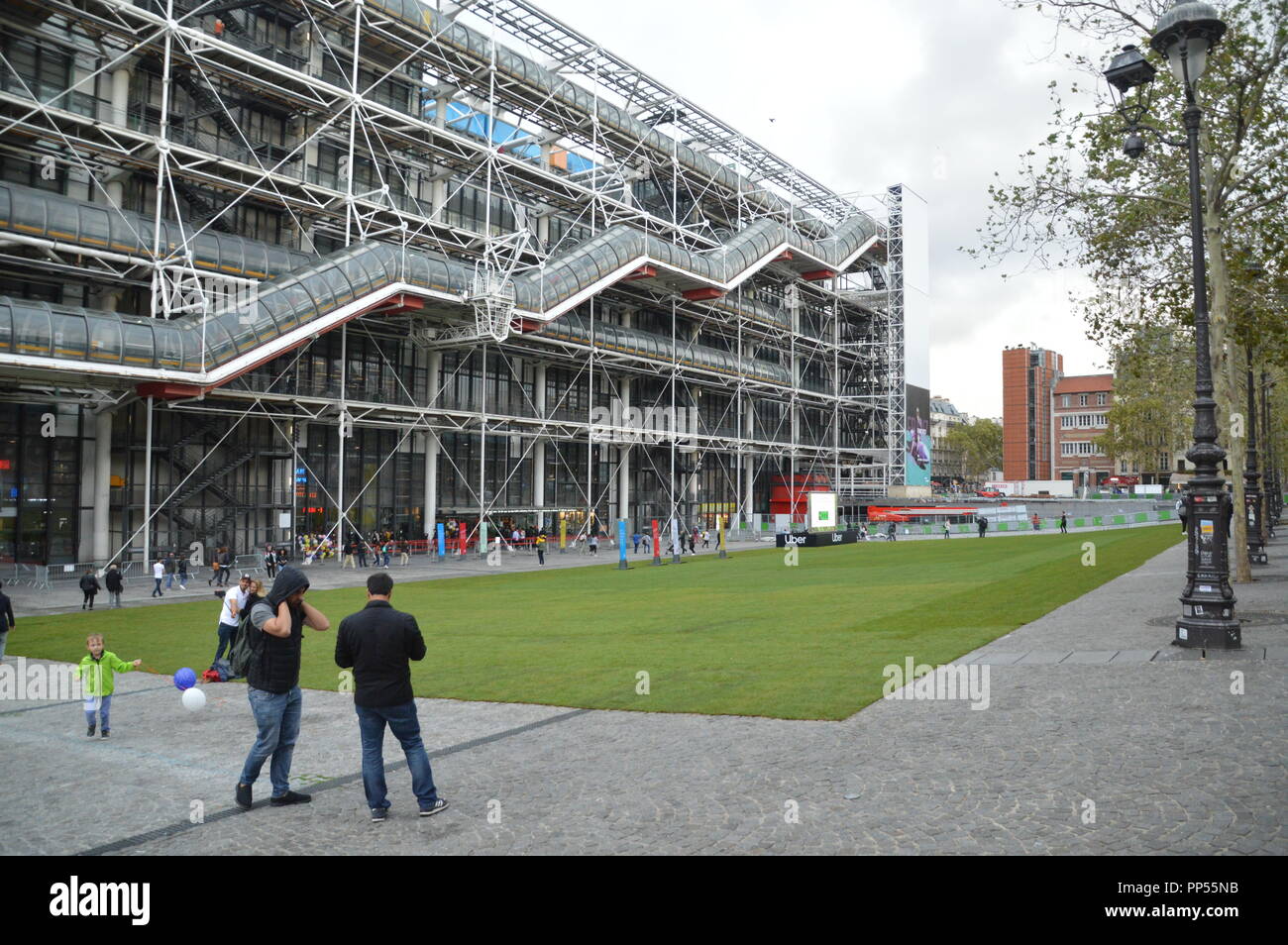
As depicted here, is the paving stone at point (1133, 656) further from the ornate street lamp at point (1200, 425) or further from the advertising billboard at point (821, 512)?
the advertising billboard at point (821, 512)

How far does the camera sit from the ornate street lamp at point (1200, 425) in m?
11.0

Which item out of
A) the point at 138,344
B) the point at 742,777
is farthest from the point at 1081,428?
the point at 742,777

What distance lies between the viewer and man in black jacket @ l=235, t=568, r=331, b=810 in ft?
21.9

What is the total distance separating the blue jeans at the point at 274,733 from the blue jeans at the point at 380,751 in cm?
81

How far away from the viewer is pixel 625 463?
173 feet

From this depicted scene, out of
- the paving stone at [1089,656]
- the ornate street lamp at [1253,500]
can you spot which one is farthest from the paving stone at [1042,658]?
the ornate street lamp at [1253,500]

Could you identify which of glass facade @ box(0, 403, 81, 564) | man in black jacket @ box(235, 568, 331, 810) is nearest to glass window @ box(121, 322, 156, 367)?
glass facade @ box(0, 403, 81, 564)

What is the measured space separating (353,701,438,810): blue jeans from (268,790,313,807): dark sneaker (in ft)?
2.55

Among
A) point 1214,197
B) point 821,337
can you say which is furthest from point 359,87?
point 821,337

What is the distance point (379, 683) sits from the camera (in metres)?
6.28

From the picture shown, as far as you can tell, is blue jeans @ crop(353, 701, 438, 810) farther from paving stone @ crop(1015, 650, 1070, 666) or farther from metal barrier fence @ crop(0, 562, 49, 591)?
metal barrier fence @ crop(0, 562, 49, 591)

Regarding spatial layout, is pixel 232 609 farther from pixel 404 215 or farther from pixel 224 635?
pixel 404 215

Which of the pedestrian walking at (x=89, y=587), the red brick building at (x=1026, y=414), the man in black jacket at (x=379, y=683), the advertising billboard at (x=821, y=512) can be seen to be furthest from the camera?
the red brick building at (x=1026, y=414)
